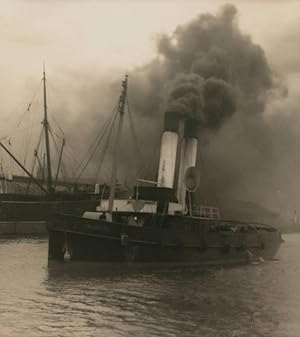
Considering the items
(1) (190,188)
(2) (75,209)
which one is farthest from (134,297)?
(2) (75,209)

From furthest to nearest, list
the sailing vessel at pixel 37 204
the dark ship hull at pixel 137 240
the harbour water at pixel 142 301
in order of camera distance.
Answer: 1. the sailing vessel at pixel 37 204
2. the dark ship hull at pixel 137 240
3. the harbour water at pixel 142 301

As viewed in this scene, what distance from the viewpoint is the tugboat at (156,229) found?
29047 mm

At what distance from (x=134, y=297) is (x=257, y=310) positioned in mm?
4797

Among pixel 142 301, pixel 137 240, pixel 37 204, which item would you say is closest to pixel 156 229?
pixel 137 240

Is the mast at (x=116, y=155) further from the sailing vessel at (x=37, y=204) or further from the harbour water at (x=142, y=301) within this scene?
the sailing vessel at (x=37, y=204)

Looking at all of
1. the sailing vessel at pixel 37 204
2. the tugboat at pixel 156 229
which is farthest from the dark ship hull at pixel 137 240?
the sailing vessel at pixel 37 204

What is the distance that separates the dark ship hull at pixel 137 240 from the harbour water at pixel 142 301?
0.73 meters

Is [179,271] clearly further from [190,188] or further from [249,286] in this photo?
[190,188]

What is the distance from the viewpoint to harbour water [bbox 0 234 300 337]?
A: 644 inches

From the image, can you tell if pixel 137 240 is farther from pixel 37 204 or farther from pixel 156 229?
pixel 37 204

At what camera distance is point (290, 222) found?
4855 inches

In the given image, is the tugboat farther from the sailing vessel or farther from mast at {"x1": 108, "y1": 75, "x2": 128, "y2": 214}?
the sailing vessel

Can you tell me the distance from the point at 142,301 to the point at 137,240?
8.85 metres

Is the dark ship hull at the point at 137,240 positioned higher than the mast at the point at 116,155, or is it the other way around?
the mast at the point at 116,155
